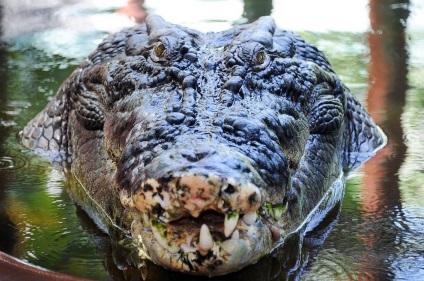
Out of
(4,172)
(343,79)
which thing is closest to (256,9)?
(343,79)

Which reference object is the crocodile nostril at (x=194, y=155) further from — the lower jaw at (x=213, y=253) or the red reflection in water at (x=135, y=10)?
the red reflection in water at (x=135, y=10)

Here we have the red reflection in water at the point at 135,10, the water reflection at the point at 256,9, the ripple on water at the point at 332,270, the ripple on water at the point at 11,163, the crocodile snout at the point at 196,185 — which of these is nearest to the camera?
the crocodile snout at the point at 196,185

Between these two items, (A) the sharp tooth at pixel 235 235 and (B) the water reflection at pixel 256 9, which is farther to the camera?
(B) the water reflection at pixel 256 9

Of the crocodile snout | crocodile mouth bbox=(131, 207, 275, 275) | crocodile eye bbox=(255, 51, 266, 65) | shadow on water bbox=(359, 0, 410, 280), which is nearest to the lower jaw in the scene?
crocodile mouth bbox=(131, 207, 275, 275)

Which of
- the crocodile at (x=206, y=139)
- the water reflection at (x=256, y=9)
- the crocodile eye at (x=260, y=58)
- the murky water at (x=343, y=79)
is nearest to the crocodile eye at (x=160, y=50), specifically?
the crocodile at (x=206, y=139)

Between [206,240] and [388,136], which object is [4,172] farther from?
[388,136]

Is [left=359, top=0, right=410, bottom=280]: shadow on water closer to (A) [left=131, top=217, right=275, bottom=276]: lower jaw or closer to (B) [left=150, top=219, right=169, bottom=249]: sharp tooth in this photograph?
(A) [left=131, top=217, right=275, bottom=276]: lower jaw

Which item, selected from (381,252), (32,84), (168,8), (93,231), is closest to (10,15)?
(168,8)
